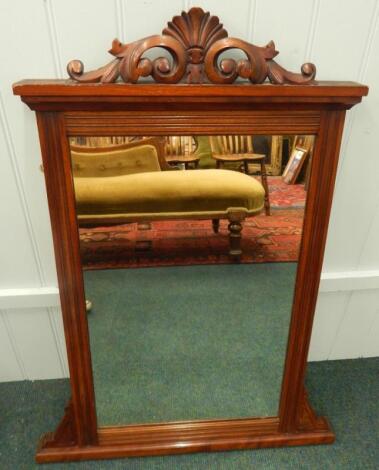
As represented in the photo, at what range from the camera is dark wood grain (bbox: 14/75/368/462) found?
0.77m

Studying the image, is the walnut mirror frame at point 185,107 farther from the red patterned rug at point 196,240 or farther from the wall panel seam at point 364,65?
the wall panel seam at point 364,65

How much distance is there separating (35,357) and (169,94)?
1059mm

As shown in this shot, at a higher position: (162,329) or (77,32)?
(77,32)

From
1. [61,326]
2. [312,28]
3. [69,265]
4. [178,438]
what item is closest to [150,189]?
[69,265]

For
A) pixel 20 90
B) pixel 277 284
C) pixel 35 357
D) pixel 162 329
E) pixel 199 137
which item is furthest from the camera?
pixel 35 357

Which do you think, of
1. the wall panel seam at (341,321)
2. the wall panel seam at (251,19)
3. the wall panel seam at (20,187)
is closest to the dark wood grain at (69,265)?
the wall panel seam at (20,187)

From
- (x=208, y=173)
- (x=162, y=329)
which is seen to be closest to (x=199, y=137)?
(x=208, y=173)

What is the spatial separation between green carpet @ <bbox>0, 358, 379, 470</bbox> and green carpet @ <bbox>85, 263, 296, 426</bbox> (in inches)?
4.7

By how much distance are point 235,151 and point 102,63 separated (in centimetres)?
38

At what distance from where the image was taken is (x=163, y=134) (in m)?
0.83

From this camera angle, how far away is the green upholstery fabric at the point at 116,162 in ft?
2.89

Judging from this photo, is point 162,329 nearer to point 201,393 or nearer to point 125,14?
point 201,393

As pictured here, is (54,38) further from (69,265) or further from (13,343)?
(13,343)

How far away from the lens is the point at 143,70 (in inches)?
30.8
